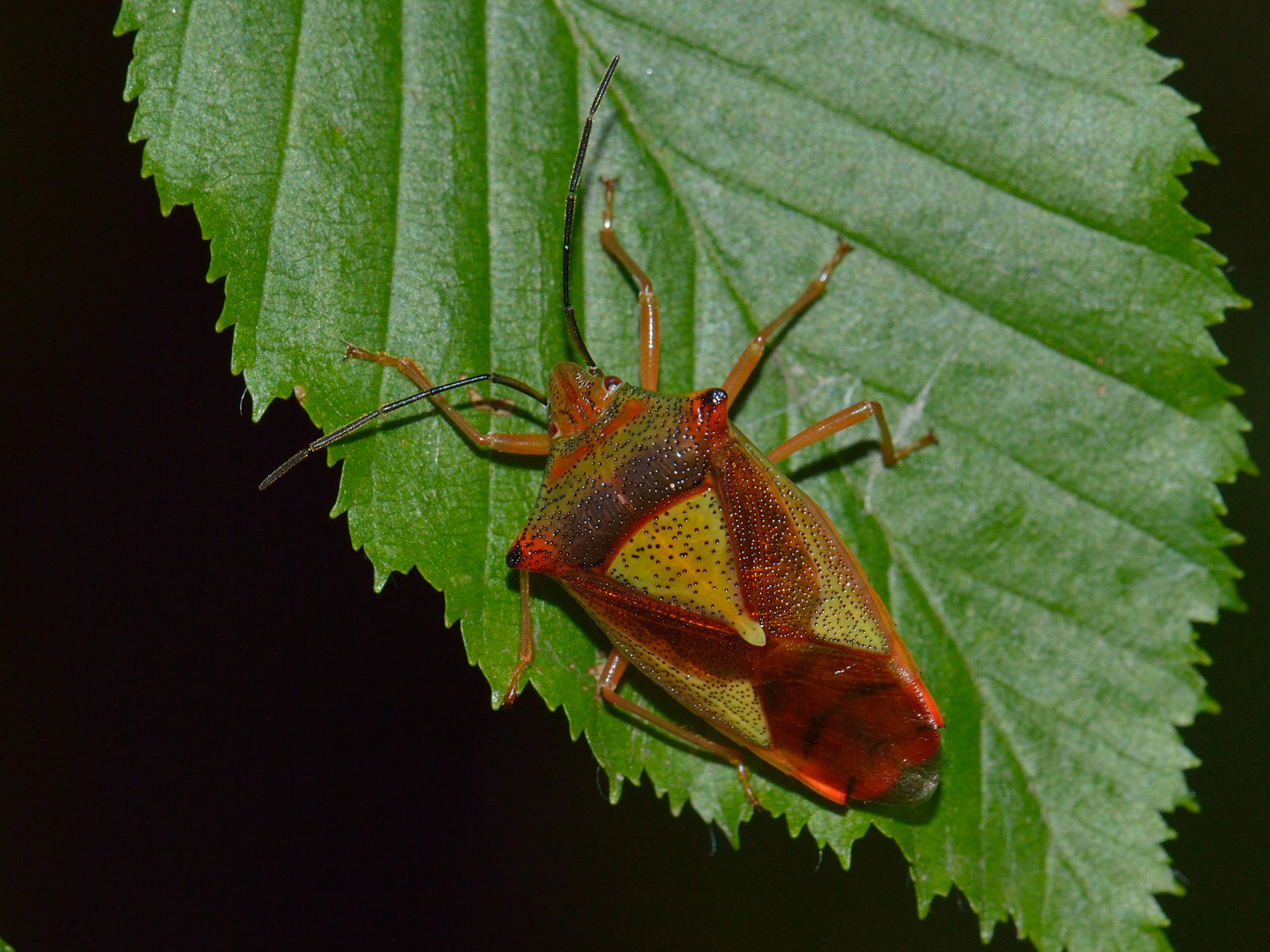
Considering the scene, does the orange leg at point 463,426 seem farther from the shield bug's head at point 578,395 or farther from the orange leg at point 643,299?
the orange leg at point 643,299

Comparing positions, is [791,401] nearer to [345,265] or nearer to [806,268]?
[806,268]

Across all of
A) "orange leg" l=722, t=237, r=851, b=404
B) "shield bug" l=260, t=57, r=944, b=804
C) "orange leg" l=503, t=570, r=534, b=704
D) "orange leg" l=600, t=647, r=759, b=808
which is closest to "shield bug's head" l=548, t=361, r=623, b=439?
"shield bug" l=260, t=57, r=944, b=804

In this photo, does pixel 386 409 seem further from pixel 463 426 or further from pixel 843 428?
pixel 843 428

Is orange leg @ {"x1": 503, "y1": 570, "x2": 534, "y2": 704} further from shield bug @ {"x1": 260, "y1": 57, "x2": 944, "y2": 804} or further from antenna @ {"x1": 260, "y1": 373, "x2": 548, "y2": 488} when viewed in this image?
antenna @ {"x1": 260, "y1": 373, "x2": 548, "y2": 488}

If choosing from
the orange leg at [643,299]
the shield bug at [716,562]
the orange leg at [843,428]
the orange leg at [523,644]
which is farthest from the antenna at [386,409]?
the orange leg at [843,428]

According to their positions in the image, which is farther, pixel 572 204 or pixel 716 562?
pixel 716 562

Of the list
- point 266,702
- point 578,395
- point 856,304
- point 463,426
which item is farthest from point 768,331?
point 266,702

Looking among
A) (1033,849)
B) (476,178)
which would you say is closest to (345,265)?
(476,178)
